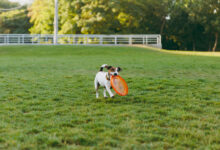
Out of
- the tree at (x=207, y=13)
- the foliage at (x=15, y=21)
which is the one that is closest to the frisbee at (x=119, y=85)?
the tree at (x=207, y=13)

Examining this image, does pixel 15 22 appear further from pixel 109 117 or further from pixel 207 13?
pixel 109 117

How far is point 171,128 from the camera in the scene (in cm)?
442

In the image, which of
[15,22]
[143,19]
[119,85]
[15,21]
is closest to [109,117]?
[119,85]

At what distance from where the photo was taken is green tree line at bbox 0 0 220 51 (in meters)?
39.1

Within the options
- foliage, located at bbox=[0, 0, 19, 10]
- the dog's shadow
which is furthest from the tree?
the dog's shadow

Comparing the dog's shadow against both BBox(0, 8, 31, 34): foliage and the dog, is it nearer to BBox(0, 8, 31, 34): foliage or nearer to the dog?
the dog

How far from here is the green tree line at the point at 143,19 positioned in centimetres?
3912

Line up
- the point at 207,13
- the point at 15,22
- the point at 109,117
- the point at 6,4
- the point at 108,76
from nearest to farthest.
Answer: the point at 109,117 < the point at 108,76 < the point at 207,13 < the point at 15,22 < the point at 6,4

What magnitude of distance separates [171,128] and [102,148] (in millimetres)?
1290

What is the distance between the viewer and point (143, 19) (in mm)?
48000

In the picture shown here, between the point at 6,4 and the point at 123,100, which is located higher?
the point at 6,4

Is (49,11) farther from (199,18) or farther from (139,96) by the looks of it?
(139,96)

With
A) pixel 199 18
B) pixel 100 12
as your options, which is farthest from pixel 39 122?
pixel 199 18

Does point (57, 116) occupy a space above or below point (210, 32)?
below
